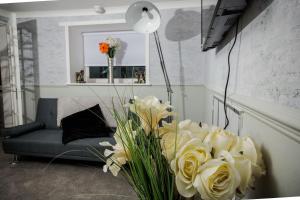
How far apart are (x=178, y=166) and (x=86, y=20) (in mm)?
2514

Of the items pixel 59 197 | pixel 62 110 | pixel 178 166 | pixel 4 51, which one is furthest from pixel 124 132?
pixel 4 51

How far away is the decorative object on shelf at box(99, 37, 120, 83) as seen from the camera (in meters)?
2.32

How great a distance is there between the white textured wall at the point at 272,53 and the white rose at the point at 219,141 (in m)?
0.12

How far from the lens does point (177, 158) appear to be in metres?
0.27

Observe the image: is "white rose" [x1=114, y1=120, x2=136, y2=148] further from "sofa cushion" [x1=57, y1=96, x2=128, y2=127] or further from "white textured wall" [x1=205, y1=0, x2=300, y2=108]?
"sofa cushion" [x1=57, y1=96, x2=128, y2=127]

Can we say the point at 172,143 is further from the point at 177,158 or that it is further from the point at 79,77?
the point at 79,77

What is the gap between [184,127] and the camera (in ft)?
1.13

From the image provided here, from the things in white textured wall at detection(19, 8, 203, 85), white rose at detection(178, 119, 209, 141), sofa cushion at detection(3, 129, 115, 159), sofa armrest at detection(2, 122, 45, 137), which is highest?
white textured wall at detection(19, 8, 203, 85)

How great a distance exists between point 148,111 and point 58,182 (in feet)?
4.91

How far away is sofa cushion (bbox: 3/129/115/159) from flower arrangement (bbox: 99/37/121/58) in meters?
1.10


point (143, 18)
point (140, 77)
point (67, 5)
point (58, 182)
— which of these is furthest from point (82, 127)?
point (67, 5)

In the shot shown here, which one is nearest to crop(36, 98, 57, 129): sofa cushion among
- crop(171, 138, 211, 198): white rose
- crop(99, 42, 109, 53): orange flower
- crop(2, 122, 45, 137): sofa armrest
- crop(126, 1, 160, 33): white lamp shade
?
crop(2, 122, 45, 137): sofa armrest

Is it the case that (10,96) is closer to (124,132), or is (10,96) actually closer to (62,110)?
(62,110)

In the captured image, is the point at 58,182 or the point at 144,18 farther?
the point at 144,18
